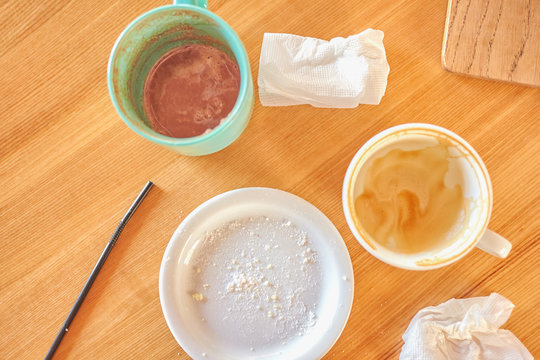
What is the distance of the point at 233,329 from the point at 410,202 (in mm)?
311

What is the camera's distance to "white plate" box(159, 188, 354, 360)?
0.60 metres

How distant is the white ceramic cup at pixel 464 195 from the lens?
1.80 ft

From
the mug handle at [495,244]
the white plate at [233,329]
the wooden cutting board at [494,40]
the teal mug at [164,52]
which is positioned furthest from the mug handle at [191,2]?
the mug handle at [495,244]

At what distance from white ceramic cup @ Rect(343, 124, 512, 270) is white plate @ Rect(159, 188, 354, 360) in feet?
0.19

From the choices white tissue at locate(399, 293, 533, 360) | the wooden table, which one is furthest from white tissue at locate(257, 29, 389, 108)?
white tissue at locate(399, 293, 533, 360)

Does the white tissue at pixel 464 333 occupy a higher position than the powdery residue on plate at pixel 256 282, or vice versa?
the powdery residue on plate at pixel 256 282

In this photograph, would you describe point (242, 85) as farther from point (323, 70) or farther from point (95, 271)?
point (95, 271)

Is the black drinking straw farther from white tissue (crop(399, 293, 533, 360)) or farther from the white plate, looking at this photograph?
white tissue (crop(399, 293, 533, 360))

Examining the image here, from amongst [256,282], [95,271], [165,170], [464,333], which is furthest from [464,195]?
[95,271]

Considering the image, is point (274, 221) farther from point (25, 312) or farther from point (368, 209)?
point (25, 312)

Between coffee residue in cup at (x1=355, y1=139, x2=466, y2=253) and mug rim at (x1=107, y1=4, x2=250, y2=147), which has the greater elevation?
mug rim at (x1=107, y1=4, x2=250, y2=147)

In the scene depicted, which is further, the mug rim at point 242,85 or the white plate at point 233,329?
the white plate at point 233,329

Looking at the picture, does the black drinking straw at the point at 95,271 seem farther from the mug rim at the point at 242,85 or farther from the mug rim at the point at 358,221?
the mug rim at the point at 358,221

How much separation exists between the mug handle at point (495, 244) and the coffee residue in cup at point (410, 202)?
4 centimetres
